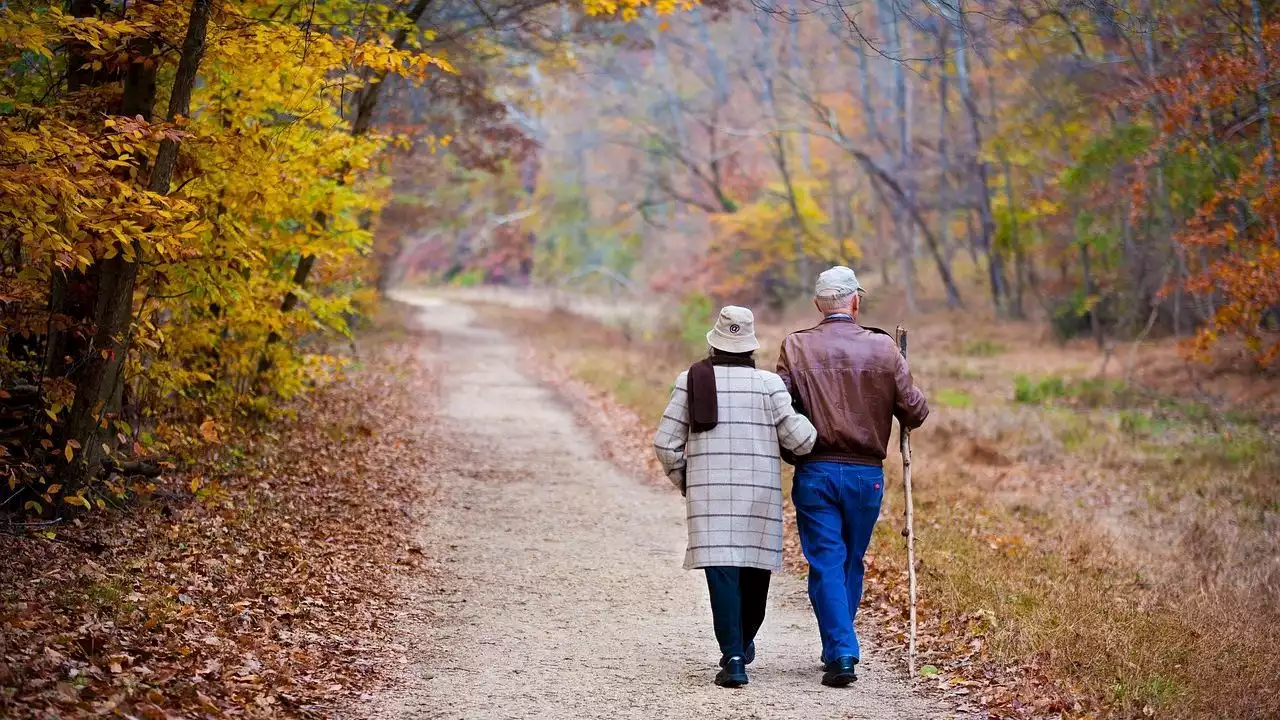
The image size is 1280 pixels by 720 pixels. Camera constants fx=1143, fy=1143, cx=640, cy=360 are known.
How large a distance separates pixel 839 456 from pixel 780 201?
1287 inches

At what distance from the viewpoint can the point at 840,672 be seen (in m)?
5.85

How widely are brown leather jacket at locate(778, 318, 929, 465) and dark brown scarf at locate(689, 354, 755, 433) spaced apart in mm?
337

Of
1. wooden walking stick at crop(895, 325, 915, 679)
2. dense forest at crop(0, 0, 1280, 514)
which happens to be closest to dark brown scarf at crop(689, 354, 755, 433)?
wooden walking stick at crop(895, 325, 915, 679)

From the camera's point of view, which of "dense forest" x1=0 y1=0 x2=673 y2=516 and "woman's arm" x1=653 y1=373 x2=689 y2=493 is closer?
"woman's arm" x1=653 y1=373 x2=689 y2=493

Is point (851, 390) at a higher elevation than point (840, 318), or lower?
lower

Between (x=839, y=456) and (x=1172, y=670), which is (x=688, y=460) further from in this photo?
(x=1172, y=670)

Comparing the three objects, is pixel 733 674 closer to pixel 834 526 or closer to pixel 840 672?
pixel 840 672

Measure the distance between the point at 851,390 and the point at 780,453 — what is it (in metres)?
0.49

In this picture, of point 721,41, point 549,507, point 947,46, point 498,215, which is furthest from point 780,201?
point 549,507

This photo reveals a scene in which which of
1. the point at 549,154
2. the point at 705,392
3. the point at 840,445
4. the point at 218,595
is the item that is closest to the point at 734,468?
the point at 705,392

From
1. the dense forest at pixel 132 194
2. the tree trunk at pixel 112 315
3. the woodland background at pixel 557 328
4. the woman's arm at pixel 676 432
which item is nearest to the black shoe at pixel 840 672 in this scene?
the woodland background at pixel 557 328

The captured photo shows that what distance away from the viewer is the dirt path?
565 cm

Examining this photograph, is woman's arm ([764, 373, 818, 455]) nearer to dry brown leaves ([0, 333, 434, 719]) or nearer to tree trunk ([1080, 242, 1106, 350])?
dry brown leaves ([0, 333, 434, 719])

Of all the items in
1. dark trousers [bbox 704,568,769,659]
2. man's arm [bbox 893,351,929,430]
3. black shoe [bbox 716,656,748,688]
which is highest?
man's arm [bbox 893,351,929,430]
